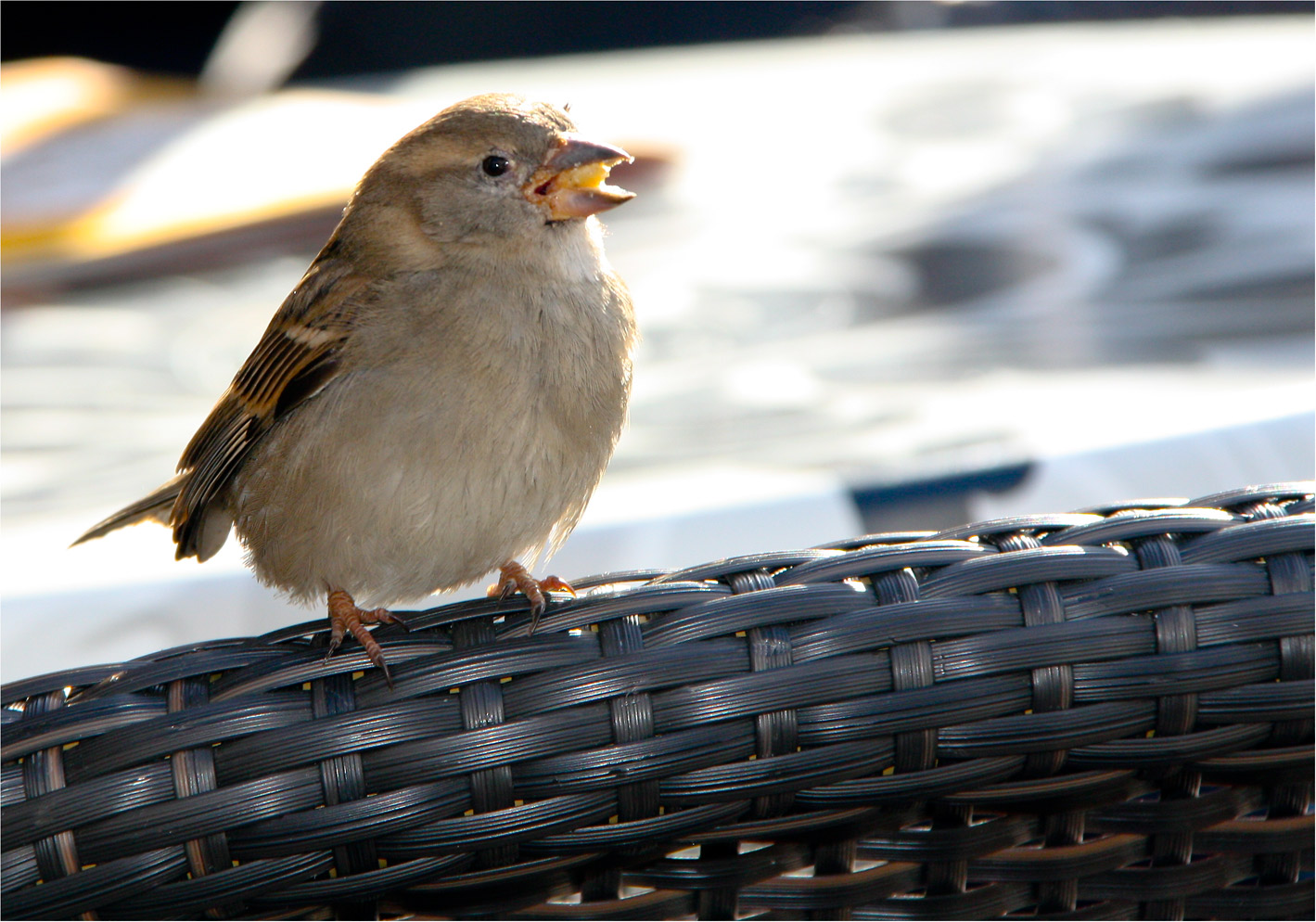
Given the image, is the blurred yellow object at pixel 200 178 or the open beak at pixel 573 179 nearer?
the open beak at pixel 573 179

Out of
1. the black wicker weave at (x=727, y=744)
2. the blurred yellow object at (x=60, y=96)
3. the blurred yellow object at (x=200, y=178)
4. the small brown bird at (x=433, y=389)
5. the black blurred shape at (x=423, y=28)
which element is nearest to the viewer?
the black wicker weave at (x=727, y=744)

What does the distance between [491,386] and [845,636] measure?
0.67 m

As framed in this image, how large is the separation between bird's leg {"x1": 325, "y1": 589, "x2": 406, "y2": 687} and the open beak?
0.58m

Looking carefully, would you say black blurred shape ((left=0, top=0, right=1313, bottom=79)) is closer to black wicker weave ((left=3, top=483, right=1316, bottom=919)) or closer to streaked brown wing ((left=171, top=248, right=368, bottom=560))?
streaked brown wing ((left=171, top=248, right=368, bottom=560))

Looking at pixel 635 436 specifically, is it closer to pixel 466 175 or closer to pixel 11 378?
pixel 466 175

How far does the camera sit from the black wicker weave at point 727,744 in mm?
949

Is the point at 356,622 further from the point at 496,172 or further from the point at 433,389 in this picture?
the point at 496,172

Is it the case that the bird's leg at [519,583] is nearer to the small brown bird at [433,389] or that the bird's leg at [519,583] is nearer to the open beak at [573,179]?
the small brown bird at [433,389]

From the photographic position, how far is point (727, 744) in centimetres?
98

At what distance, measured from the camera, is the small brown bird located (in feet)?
4.95

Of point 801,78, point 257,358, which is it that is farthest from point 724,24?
point 257,358

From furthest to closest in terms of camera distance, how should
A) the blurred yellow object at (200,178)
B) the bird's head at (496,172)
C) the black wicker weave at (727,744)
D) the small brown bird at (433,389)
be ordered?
1. the blurred yellow object at (200,178)
2. the bird's head at (496,172)
3. the small brown bird at (433,389)
4. the black wicker weave at (727,744)

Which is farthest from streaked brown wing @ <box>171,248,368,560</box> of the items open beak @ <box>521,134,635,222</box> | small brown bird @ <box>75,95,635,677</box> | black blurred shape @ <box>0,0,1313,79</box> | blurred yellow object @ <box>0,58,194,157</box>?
black blurred shape @ <box>0,0,1313,79</box>

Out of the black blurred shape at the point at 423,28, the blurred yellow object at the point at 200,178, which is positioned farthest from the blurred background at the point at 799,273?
the black blurred shape at the point at 423,28
